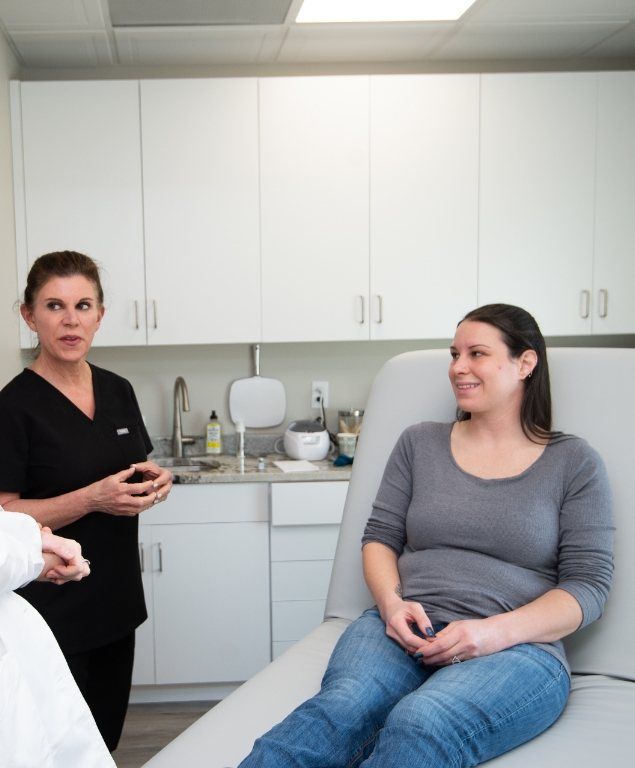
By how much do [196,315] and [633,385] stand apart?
173 centimetres

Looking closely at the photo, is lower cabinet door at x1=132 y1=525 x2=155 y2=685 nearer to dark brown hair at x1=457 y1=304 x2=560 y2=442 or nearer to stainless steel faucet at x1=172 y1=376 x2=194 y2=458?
stainless steel faucet at x1=172 y1=376 x2=194 y2=458

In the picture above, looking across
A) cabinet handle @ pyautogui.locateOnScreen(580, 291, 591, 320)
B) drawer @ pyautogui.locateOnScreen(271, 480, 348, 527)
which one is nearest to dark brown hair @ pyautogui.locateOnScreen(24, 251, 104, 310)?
drawer @ pyautogui.locateOnScreen(271, 480, 348, 527)

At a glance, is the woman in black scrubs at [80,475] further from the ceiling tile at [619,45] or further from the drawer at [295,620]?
the ceiling tile at [619,45]

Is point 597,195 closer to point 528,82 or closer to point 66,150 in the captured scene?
point 528,82

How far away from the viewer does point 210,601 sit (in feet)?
9.30

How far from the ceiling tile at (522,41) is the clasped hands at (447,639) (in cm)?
219

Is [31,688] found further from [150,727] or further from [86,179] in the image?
[86,179]

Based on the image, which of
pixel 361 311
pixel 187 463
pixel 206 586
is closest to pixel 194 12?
pixel 361 311

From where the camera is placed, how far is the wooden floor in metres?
2.43

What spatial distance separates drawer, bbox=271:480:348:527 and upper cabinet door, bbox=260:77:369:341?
56cm

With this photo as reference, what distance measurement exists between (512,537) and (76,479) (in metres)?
0.92

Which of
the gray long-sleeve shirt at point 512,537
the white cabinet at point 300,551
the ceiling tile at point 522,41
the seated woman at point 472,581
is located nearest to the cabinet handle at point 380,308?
the white cabinet at point 300,551

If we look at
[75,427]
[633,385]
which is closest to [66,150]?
[75,427]

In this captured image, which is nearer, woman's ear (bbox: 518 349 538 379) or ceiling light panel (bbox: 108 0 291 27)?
woman's ear (bbox: 518 349 538 379)
